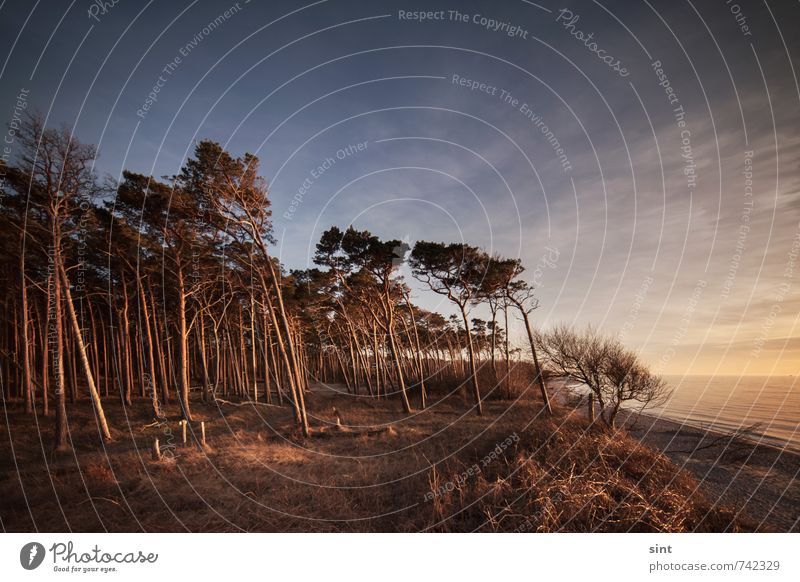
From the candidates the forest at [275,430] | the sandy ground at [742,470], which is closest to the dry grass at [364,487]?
the forest at [275,430]

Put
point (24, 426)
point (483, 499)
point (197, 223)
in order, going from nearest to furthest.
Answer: point (483, 499) < point (197, 223) < point (24, 426)

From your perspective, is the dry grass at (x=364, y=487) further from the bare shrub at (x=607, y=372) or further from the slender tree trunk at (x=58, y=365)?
the bare shrub at (x=607, y=372)

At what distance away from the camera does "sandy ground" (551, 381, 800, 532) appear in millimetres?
11114

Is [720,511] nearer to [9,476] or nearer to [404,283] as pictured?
[9,476]

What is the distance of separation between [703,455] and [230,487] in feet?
82.8

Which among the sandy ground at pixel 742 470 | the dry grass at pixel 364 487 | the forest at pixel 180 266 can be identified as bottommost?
the sandy ground at pixel 742 470

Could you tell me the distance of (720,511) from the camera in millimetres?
7297

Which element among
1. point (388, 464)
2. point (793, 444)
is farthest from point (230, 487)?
point (793, 444)

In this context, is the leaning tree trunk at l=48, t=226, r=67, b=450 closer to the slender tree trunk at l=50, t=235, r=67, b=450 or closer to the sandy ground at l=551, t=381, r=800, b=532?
the slender tree trunk at l=50, t=235, r=67, b=450

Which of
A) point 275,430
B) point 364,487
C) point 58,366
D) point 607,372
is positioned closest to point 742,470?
point 607,372

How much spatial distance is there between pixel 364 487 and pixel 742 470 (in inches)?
833

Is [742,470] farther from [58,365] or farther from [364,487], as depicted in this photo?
[58,365]

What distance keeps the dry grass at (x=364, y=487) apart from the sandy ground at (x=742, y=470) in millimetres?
4170

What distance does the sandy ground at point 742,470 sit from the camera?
11114 mm
